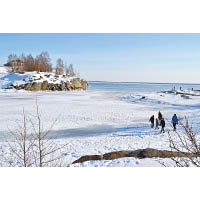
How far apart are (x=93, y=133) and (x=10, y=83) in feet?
78.2

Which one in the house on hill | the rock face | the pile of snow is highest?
the house on hill

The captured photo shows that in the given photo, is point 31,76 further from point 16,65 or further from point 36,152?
point 36,152

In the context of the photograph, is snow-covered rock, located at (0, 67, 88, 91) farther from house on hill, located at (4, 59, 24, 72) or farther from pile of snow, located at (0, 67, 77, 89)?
house on hill, located at (4, 59, 24, 72)

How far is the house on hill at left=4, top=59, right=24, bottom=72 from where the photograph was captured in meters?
26.0

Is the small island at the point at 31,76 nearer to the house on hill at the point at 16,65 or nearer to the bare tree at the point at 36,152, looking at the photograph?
the house on hill at the point at 16,65

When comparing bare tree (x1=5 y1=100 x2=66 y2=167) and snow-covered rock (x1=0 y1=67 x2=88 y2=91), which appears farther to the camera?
snow-covered rock (x1=0 y1=67 x2=88 y2=91)

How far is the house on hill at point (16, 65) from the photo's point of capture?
26.0 meters

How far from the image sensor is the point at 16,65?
27.4 meters

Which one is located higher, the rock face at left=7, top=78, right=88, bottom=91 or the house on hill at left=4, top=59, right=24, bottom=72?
the house on hill at left=4, top=59, right=24, bottom=72

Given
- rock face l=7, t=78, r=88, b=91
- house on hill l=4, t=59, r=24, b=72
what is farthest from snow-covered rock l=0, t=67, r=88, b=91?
house on hill l=4, t=59, r=24, b=72

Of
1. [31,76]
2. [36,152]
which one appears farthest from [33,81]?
A: [36,152]

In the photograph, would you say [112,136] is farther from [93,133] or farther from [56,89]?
[56,89]

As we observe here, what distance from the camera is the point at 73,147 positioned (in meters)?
5.92
